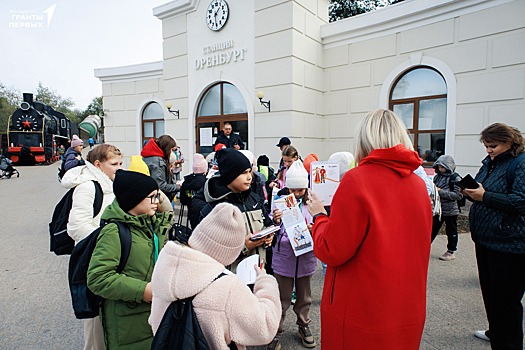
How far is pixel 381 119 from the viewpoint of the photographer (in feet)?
5.79

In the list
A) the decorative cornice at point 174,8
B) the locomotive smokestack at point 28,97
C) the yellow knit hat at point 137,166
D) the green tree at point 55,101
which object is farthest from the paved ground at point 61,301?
the green tree at point 55,101

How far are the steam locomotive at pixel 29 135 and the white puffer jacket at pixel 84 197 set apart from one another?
27.5 metres

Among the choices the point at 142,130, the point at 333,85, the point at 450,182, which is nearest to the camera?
the point at 450,182

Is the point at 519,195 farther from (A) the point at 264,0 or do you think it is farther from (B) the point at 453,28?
(A) the point at 264,0

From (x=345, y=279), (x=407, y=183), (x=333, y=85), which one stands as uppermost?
(x=333, y=85)

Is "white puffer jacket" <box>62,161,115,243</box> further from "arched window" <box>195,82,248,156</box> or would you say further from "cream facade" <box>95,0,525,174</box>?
"arched window" <box>195,82,248,156</box>

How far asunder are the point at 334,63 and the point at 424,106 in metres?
Answer: 2.81

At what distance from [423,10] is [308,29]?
2892 millimetres

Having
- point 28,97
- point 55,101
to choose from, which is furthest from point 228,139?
point 55,101

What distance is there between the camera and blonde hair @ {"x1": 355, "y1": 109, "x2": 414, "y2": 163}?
5.57ft

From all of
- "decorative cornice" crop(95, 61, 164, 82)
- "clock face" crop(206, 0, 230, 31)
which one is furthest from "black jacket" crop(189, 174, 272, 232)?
"decorative cornice" crop(95, 61, 164, 82)

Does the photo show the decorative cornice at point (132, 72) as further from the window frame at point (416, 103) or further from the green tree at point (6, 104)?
the green tree at point (6, 104)

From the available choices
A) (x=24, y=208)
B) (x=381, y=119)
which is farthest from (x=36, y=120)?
(x=381, y=119)

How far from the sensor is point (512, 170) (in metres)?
2.62
